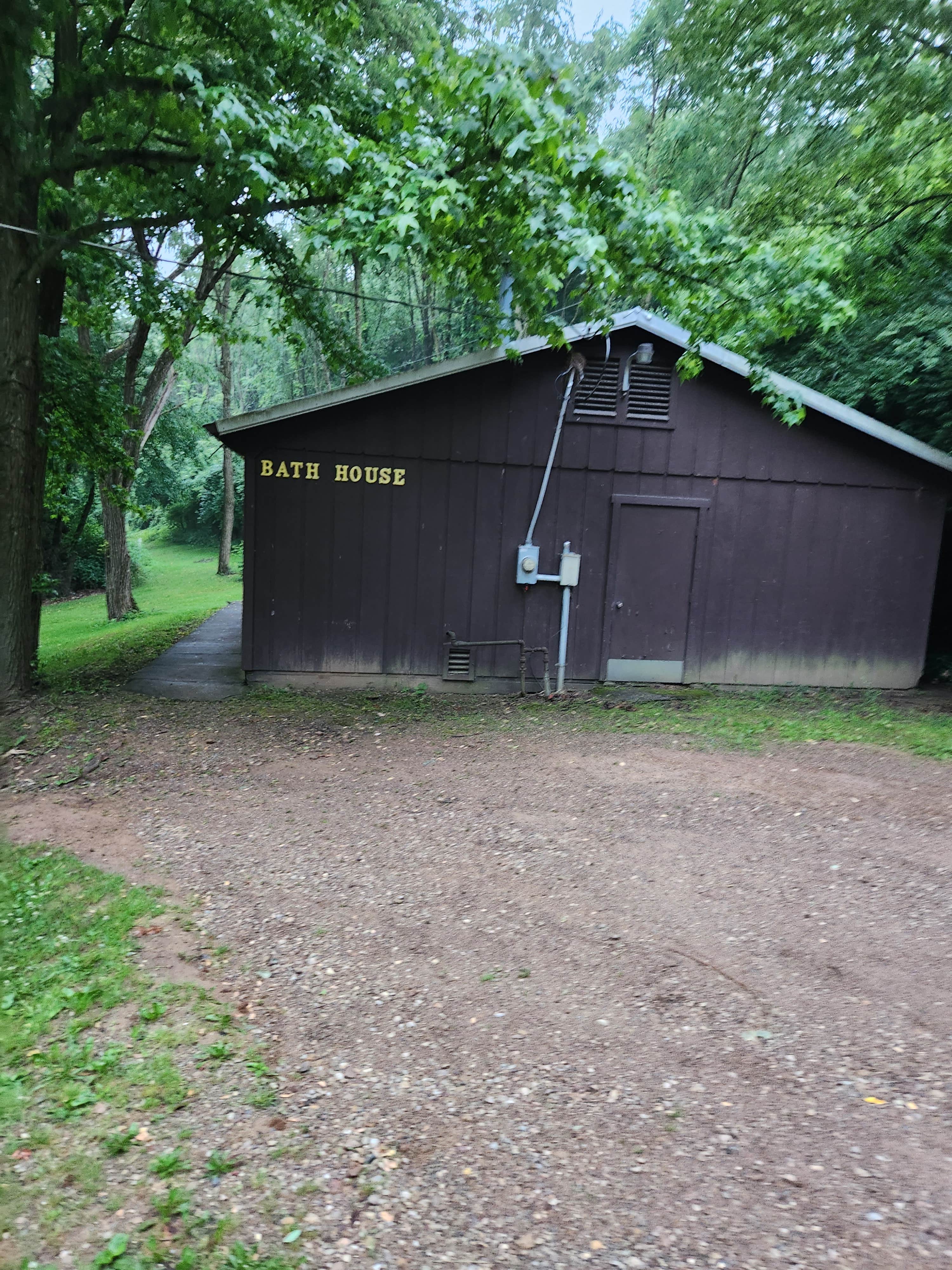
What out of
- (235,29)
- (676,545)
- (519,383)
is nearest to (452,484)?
(519,383)

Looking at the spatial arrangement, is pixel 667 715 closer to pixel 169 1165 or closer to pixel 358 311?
pixel 169 1165

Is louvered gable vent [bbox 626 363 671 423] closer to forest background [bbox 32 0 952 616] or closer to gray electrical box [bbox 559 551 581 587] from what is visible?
forest background [bbox 32 0 952 616]

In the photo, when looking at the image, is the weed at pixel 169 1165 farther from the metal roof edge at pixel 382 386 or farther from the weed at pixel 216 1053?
the metal roof edge at pixel 382 386

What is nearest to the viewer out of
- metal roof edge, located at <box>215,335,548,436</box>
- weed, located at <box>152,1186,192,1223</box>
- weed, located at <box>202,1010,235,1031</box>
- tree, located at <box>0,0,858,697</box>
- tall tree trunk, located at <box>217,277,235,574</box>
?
weed, located at <box>152,1186,192,1223</box>

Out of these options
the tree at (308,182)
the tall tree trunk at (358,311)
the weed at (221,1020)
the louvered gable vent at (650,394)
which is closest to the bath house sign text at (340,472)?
the tree at (308,182)

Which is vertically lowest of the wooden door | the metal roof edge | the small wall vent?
the small wall vent

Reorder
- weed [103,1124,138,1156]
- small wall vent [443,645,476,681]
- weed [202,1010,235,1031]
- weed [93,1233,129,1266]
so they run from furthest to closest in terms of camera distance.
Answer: small wall vent [443,645,476,681]
weed [202,1010,235,1031]
weed [103,1124,138,1156]
weed [93,1233,129,1266]

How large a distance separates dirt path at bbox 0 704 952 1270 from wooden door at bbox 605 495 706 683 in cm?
345

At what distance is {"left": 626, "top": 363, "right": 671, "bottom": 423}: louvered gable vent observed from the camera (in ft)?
32.2

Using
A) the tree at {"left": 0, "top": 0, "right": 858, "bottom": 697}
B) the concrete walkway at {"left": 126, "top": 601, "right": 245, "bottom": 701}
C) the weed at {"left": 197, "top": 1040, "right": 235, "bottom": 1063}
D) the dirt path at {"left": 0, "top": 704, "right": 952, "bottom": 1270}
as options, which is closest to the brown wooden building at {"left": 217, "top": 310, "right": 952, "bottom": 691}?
Answer: the concrete walkway at {"left": 126, "top": 601, "right": 245, "bottom": 701}

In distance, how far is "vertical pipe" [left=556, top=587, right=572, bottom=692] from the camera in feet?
32.8

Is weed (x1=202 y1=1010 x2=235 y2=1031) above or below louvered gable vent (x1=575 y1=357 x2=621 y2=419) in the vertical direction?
below

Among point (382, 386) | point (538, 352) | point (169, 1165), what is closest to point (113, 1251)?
point (169, 1165)

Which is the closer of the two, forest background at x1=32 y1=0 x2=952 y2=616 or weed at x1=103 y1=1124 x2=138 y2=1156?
weed at x1=103 y1=1124 x2=138 y2=1156
